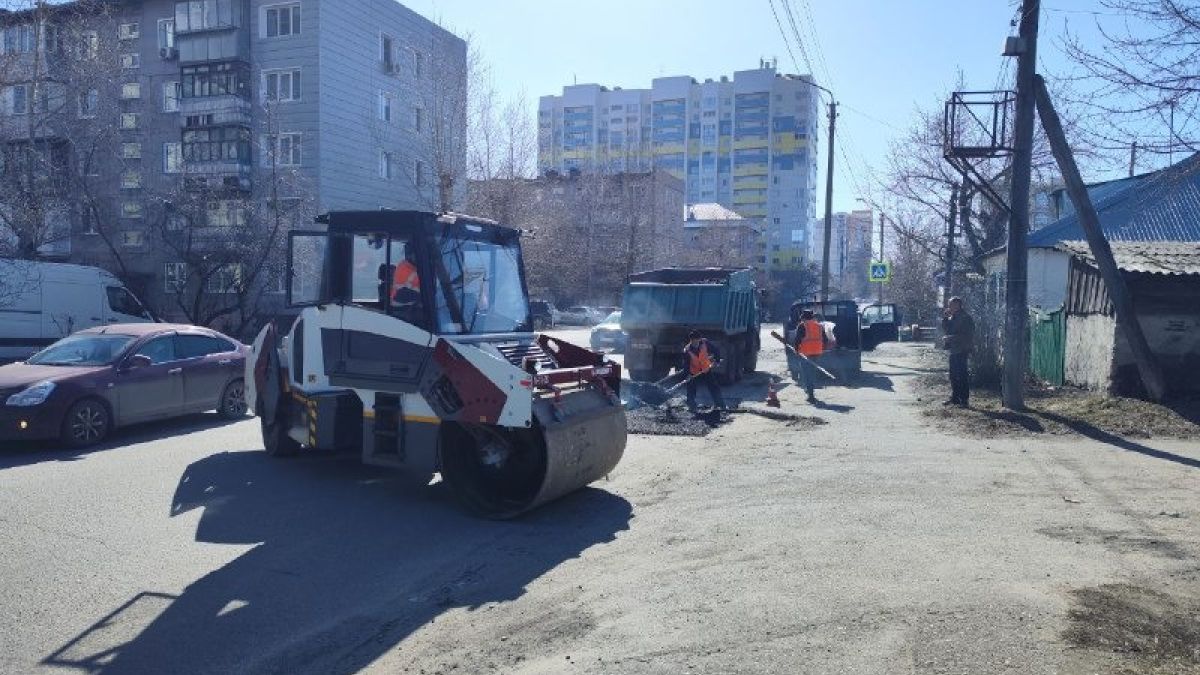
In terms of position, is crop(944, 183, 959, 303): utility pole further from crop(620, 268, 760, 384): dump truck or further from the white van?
the white van

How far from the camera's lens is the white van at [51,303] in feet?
61.4

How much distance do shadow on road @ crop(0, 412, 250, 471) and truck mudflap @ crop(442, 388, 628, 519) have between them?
4.96 meters

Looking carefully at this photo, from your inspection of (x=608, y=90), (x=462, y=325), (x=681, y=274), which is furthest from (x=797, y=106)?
(x=462, y=325)

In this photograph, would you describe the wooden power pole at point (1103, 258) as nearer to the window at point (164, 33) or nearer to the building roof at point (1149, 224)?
the building roof at point (1149, 224)

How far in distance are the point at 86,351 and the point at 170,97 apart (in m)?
29.7

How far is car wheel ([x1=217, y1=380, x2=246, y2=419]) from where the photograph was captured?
41.4ft

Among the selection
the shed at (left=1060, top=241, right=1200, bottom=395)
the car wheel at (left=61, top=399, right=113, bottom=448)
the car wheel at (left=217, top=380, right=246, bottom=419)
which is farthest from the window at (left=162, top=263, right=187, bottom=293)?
the shed at (left=1060, top=241, right=1200, bottom=395)

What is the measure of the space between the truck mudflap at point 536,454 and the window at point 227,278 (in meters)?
20.7

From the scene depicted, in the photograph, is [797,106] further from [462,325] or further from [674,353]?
[462,325]

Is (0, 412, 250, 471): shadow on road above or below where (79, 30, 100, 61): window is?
below

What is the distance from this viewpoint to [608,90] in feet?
385

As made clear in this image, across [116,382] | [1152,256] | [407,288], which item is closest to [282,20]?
[116,382]

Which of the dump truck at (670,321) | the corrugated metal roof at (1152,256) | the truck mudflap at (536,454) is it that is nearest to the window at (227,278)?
the dump truck at (670,321)

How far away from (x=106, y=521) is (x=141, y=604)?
7.24 ft
